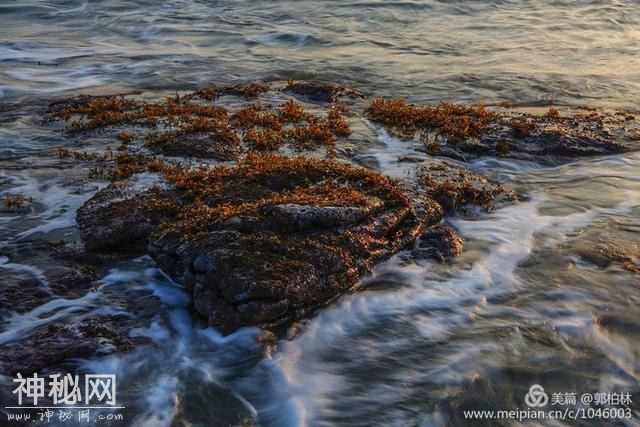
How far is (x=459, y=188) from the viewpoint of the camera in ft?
29.5

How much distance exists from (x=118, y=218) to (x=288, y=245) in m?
2.40

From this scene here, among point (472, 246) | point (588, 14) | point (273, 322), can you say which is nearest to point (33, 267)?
point (273, 322)

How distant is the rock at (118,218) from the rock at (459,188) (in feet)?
12.7

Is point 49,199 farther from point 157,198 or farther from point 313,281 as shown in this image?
point 313,281

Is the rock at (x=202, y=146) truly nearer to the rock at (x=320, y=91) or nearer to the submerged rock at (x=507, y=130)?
the submerged rock at (x=507, y=130)

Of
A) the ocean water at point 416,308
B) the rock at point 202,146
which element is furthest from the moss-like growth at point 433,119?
the rock at point 202,146

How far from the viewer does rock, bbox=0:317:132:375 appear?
18.3 ft

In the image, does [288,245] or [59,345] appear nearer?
[59,345]

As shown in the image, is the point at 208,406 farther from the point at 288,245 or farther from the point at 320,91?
the point at 320,91

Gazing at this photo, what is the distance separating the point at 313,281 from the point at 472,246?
8.27ft

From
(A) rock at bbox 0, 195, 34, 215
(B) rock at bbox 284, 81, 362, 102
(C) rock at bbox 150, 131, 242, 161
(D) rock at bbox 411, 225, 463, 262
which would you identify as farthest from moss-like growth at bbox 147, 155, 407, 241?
(B) rock at bbox 284, 81, 362, 102

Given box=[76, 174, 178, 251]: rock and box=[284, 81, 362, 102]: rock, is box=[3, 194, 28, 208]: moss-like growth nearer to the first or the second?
box=[76, 174, 178, 251]: rock

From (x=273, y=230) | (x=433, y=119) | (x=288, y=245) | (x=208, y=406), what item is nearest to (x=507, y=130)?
(x=433, y=119)

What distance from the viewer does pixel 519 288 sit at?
7.14m
